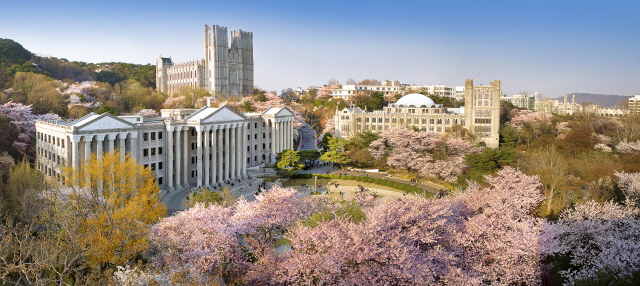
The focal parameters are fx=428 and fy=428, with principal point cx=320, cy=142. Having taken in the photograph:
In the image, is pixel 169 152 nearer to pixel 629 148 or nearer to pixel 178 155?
pixel 178 155

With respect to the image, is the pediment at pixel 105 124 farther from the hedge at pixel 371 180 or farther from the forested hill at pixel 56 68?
the forested hill at pixel 56 68

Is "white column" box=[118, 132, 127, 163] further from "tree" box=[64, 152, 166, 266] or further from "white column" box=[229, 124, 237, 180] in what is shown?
"white column" box=[229, 124, 237, 180]

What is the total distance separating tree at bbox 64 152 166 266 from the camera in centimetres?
2203

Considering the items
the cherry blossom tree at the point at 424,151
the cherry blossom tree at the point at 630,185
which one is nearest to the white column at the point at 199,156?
the cherry blossom tree at the point at 424,151

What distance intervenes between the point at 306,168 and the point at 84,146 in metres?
28.2

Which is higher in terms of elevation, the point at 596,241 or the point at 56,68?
the point at 56,68

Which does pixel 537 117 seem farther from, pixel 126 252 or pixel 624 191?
pixel 126 252

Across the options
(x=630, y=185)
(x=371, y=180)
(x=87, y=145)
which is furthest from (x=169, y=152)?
(x=630, y=185)

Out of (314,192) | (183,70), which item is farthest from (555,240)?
(183,70)

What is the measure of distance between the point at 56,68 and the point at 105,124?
6141 cm

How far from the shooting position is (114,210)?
27.0 metres

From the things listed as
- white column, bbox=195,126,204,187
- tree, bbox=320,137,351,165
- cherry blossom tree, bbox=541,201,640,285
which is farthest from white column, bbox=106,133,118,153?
cherry blossom tree, bbox=541,201,640,285

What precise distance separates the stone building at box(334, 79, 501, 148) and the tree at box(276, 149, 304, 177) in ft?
66.8

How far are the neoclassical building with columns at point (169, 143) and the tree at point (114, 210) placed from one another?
15.3ft
